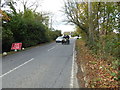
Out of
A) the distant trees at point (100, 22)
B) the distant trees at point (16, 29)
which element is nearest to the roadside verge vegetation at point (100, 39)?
the distant trees at point (100, 22)

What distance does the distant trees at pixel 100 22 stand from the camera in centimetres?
716

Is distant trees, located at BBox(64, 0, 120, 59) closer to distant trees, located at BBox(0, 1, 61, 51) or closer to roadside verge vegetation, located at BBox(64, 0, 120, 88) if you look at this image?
roadside verge vegetation, located at BBox(64, 0, 120, 88)

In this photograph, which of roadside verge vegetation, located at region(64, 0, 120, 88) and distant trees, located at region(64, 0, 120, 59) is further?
distant trees, located at region(64, 0, 120, 59)

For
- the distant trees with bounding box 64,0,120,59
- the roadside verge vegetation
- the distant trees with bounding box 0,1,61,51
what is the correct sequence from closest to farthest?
the roadside verge vegetation < the distant trees with bounding box 64,0,120,59 < the distant trees with bounding box 0,1,61,51

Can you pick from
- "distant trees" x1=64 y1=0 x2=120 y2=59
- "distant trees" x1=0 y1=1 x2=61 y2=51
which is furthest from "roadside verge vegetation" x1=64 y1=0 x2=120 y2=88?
"distant trees" x1=0 y1=1 x2=61 y2=51

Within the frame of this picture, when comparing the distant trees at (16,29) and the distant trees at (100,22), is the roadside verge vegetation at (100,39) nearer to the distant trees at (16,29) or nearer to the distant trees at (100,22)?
the distant trees at (100,22)

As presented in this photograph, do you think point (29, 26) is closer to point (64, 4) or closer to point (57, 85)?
point (64, 4)

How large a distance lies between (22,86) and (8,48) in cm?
1367

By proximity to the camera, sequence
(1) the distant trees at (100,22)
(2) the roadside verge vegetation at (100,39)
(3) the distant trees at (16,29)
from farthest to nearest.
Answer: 1. (3) the distant trees at (16,29)
2. (1) the distant trees at (100,22)
3. (2) the roadside verge vegetation at (100,39)

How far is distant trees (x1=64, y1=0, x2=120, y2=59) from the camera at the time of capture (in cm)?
716

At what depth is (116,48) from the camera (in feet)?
23.2

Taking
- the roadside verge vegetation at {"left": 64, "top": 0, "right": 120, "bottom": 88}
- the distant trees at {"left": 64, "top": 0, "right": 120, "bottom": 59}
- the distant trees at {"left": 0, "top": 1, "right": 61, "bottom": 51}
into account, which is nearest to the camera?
the roadside verge vegetation at {"left": 64, "top": 0, "right": 120, "bottom": 88}

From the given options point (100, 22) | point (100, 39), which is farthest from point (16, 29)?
point (100, 39)

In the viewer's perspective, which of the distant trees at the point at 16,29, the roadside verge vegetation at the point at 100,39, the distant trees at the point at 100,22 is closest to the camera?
Answer: the roadside verge vegetation at the point at 100,39
